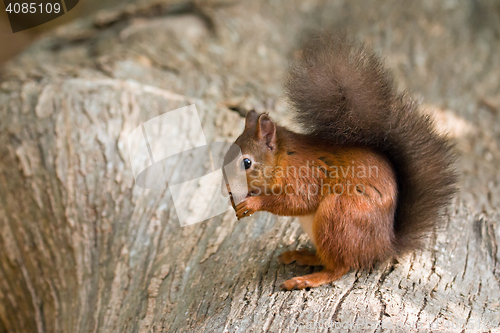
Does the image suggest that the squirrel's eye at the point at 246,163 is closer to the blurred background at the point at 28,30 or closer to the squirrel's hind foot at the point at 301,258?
the squirrel's hind foot at the point at 301,258

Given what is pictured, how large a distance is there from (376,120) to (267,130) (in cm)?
45

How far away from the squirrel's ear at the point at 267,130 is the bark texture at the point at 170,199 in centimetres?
58

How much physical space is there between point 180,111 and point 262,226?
1.06 metres

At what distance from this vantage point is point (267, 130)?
72.3 inches

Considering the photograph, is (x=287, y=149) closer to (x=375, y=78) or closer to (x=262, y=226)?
(x=375, y=78)

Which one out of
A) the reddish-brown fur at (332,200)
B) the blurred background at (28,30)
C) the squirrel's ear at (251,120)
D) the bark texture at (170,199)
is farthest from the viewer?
the blurred background at (28,30)

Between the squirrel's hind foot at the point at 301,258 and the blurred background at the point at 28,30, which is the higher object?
the blurred background at the point at 28,30

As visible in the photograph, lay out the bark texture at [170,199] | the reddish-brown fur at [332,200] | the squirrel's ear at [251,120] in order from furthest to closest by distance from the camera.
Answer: the squirrel's ear at [251,120], the bark texture at [170,199], the reddish-brown fur at [332,200]

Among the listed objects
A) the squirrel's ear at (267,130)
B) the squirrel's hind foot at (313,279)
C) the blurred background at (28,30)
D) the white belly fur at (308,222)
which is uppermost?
the blurred background at (28,30)

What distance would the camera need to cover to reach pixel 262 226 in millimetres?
2424

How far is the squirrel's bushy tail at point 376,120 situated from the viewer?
1.78 metres

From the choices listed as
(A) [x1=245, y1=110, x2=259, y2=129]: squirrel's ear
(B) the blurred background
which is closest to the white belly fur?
(A) [x1=245, y1=110, x2=259, y2=129]: squirrel's ear
